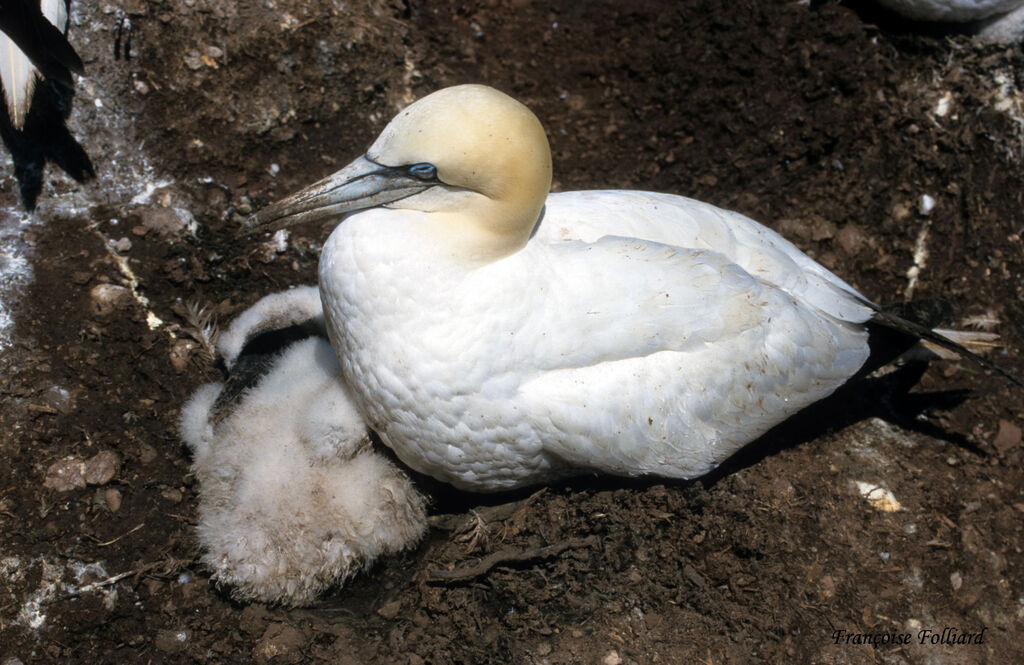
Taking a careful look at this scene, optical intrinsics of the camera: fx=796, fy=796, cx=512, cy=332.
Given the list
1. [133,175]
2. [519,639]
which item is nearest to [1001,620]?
[519,639]

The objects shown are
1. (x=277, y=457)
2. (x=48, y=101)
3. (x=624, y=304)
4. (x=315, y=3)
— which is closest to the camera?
(x=624, y=304)

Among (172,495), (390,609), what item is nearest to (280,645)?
(390,609)

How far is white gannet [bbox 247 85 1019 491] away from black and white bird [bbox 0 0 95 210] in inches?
53.8

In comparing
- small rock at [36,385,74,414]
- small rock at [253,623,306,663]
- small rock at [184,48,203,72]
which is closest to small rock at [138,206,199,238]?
small rock at [184,48,203,72]

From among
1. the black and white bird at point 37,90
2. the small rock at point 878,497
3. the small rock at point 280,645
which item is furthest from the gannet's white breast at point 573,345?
the black and white bird at point 37,90

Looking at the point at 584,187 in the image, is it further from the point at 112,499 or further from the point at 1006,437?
the point at 112,499

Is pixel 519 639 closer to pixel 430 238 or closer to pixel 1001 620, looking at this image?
pixel 430 238

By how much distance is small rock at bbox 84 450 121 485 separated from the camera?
Answer: 314 cm

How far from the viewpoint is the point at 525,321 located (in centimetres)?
266

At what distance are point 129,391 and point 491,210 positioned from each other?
1883 millimetres

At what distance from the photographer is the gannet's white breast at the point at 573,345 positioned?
260cm

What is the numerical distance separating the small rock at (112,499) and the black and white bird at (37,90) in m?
1.38

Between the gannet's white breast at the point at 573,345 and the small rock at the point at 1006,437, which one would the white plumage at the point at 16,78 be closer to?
the gannet's white breast at the point at 573,345

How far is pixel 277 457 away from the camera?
2.99 meters
